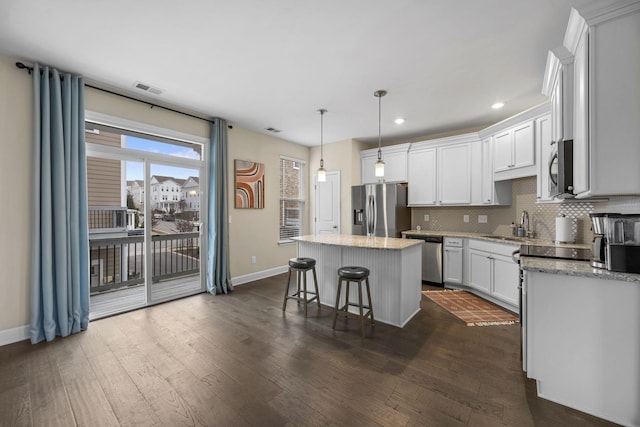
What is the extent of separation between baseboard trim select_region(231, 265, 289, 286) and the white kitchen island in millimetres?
1811

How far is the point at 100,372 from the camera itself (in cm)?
214

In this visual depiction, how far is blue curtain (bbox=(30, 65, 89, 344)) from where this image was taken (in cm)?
263

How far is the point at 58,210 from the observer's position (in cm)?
273

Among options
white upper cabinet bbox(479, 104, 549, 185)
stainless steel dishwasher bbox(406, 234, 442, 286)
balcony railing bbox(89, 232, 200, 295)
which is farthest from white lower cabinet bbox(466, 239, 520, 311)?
balcony railing bbox(89, 232, 200, 295)

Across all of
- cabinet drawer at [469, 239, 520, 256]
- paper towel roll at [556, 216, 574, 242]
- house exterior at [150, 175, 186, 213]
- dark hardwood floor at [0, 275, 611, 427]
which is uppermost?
house exterior at [150, 175, 186, 213]

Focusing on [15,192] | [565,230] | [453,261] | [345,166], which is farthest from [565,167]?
[15,192]

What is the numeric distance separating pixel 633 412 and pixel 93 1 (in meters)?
4.40

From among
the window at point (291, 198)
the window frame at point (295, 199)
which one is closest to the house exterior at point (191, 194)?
the window frame at point (295, 199)

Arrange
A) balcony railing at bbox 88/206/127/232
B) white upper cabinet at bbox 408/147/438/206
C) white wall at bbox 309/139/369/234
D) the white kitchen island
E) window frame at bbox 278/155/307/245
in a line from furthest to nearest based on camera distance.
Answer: window frame at bbox 278/155/307/245 → white wall at bbox 309/139/369/234 → white upper cabinet at bbox 408/147/438/206 → balcony railing at bbox 88/206/127/232 → the white kitchen island

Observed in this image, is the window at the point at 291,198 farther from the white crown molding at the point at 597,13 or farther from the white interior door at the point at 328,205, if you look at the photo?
the white crown molding at the point at 597,13

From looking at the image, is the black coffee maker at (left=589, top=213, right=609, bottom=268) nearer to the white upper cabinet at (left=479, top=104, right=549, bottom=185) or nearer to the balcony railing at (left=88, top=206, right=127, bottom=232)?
the white upper cabinet at (left=479, top=104, right=549, bottom=185)

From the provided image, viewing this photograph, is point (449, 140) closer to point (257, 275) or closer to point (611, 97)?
point (611, 97)

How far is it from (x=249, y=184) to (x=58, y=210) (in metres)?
2.58

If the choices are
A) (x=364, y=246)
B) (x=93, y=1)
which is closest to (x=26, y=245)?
(x=93, y=1)
